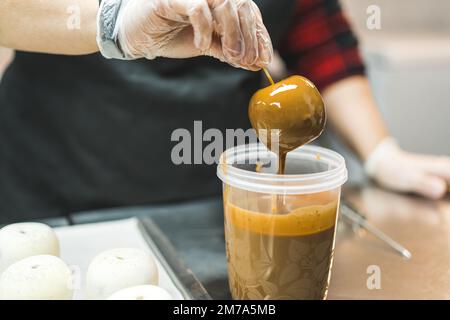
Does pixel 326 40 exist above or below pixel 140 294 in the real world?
above

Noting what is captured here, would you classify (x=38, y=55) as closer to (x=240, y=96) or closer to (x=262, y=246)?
(x=240, y=96)

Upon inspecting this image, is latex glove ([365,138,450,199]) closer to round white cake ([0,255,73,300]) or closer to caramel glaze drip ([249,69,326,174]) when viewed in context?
caramel glaze drip ([249,69,326,174])

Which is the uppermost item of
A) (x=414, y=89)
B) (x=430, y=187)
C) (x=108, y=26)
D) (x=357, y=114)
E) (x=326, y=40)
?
(x=108, y=26)

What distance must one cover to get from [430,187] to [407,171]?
8 centimetres

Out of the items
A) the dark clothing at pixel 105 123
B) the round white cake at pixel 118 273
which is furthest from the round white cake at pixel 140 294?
the dark clothing at pixel 105 123

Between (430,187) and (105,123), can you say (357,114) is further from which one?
(105,123)

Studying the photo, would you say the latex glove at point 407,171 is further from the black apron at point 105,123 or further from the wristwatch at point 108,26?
the wristwatch at point 108,26

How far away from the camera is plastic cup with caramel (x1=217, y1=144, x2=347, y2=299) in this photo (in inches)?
33.4

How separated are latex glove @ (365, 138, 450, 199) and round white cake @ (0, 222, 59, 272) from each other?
0.93 m

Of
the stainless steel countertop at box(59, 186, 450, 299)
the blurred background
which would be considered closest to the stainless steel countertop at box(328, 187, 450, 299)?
the stainless steel countertop at box(59, 186, 450, 299)

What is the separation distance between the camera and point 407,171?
4.88 feet

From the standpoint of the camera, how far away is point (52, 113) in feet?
4.90

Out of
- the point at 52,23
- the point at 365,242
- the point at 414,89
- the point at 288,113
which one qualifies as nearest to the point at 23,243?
the point at 52,23
